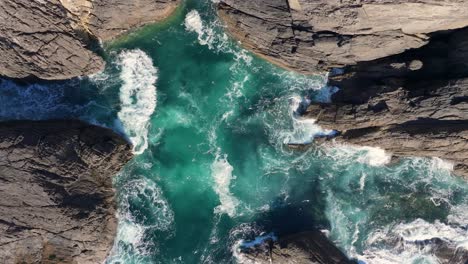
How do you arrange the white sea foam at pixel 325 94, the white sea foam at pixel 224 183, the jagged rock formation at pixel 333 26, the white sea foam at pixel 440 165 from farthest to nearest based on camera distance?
the white sea foam at pixel 224 183 → the white sea foam at pixel 325 94 → the white sea foam at pixel 440 165 → the jagged rock formation at pixel 333 26

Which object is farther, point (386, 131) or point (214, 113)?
point (214, 113)

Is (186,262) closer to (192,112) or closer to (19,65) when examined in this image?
(192,112)

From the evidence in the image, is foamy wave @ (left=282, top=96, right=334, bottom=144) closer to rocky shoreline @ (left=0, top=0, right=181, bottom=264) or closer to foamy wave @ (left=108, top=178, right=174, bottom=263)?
foamy wave @ (left=108, top=178, right=174, bottom=263)

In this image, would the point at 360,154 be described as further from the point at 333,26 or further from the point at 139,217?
the point at 139,217

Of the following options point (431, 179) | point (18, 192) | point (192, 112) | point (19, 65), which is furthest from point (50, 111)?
point (431, 179)

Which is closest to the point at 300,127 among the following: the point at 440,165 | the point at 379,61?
the point at 379,61

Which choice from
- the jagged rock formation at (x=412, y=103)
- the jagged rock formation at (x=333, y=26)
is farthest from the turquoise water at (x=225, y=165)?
the jagged rock formation at (x=412, y=103)

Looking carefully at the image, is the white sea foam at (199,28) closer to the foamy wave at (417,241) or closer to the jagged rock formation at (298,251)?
the jagged rock formation at (298,251)
